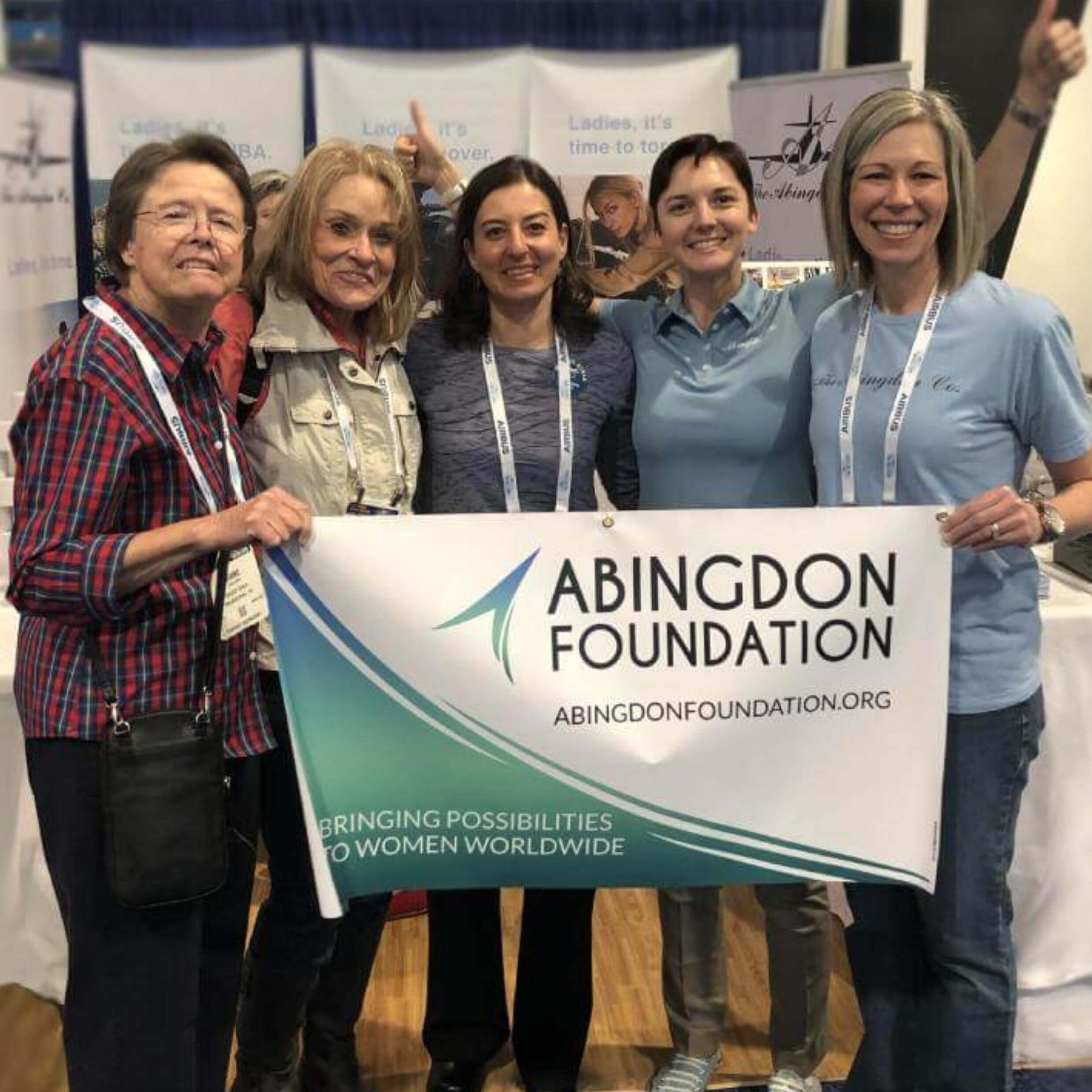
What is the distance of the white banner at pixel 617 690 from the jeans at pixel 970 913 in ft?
0.12

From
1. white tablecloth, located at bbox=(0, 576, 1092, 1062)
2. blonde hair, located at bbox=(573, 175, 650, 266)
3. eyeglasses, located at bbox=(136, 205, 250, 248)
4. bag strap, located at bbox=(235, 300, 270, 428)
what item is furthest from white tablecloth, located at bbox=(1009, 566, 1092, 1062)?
blonde hair, located at bbox=(573, 175, 650, 266)

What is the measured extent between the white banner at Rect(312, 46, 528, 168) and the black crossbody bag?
4.60 m

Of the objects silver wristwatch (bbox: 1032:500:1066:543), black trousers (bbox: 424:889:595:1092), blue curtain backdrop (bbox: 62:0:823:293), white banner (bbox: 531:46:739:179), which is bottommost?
black trousers (bbox: 424:889:595:1092)

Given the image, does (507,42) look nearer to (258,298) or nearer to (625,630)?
(258,298)

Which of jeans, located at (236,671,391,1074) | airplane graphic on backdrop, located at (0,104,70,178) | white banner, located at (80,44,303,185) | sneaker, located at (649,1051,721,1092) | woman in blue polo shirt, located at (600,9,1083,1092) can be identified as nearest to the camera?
jeans, located at (236,671,391,1074)

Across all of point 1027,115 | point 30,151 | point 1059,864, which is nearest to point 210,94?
point 30,151

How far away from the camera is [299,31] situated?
19.0 feet

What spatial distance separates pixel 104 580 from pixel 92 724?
198 millimetres

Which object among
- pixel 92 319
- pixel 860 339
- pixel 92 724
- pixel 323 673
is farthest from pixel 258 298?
pixel 860 339

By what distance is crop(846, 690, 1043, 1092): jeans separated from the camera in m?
1.64

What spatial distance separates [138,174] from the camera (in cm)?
145

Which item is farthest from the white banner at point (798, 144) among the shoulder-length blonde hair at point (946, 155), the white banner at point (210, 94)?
the shoulder-length blonde hair at point (946, 155)

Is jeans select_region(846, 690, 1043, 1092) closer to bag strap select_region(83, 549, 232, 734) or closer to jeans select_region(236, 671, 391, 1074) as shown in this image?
jeans select_region(236, 671, 391, 1074)

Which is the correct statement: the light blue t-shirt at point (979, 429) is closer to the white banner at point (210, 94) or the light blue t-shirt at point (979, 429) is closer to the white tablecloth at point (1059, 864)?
the white tablecloth at point (1059, 864)
